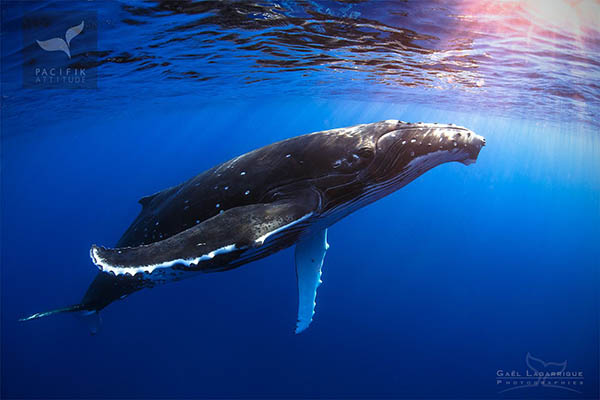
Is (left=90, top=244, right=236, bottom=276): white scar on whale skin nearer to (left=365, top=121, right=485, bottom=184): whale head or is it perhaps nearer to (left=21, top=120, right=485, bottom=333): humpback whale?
(left=21, top=120, right=485, bottom=333): humpback whale

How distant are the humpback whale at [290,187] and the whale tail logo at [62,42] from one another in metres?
10.1

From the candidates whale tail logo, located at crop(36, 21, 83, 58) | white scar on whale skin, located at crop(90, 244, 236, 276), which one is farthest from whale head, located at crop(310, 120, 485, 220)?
whale tail logo, located at crop(36, 21, 83, 58)

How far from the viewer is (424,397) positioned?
19453 mm

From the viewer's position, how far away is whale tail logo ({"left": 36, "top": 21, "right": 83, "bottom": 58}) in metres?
10.7

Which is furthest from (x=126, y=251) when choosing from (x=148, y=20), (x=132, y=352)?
(x=132, y=352)

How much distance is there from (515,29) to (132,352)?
25.0 m

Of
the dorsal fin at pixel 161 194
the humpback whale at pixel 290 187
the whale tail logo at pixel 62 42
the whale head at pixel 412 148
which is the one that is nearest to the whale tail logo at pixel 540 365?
the whale head at pixel 412 148

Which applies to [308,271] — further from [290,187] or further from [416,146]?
[416,146]

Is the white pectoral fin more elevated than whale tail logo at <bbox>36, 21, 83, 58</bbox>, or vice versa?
whale tail logo at <bbox>36, 21, 83, 58</bbox>

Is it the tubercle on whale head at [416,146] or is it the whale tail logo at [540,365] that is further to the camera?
the whale tail logo at [540,365]

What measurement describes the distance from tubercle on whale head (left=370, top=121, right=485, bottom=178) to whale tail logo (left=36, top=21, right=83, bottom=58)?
11.8 m

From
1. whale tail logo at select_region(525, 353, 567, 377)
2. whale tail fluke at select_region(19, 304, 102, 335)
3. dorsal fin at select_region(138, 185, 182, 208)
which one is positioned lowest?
whale tail logo at select_region(525, 353, 567, 377)

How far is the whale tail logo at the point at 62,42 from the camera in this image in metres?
10.7

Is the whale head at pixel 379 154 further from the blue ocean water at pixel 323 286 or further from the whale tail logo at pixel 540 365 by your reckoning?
the whale tail logo at pixel 540 365
